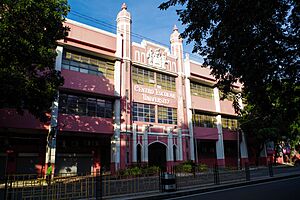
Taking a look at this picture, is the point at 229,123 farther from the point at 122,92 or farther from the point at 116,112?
the point at 116,112

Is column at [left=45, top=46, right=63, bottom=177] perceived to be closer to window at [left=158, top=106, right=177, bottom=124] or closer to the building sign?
the building sign

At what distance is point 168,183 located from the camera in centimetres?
1292

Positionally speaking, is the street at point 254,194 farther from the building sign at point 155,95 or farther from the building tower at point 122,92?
the building sign at point 155,95

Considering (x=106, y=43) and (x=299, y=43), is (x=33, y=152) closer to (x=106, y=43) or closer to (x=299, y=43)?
(x=106, y=43)

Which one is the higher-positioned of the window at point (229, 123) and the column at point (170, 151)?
the window at point (229, 123)

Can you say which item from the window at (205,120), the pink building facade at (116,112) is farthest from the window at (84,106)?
the window at (205,120)

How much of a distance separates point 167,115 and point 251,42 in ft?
78.4

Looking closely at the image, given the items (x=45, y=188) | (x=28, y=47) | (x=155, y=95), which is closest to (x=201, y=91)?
(x=155, y=95)

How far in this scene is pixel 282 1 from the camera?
7.32m

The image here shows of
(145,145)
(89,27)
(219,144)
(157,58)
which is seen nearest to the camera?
(89,27)

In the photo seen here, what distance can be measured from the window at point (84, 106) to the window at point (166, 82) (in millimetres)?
7191

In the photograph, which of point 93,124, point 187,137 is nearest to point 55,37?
point 93,124

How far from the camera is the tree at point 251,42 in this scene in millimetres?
7320

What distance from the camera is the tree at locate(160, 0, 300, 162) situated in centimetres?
732
